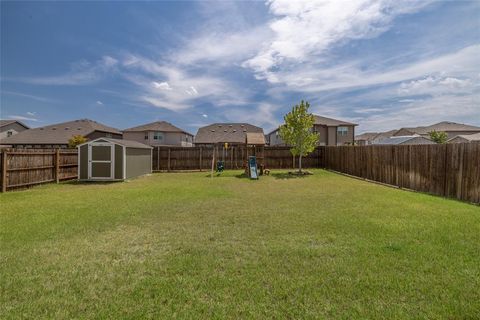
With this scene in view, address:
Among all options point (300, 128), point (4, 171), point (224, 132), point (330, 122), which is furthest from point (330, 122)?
point (4, 171)

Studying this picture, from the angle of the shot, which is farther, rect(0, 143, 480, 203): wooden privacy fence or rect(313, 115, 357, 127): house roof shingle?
rect(313, 115, 357, 127): house roof shingle

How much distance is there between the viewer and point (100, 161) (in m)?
13.3

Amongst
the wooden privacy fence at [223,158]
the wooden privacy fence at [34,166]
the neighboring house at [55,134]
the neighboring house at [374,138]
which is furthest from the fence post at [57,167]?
the neighboring house at [374,138]

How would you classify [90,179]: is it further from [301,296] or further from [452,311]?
[452,311]

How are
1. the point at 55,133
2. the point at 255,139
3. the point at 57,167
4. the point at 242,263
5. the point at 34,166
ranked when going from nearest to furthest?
the point at 242,263 → the point at 34,166 → the point at 57,167 → the point at 255,139 → the point at 55,133

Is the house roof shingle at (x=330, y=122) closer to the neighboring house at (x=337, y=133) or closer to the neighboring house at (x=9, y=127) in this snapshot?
the neighboring house at (x=337, y=133)

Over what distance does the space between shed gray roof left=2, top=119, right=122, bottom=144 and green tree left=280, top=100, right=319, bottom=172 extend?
3002 cm

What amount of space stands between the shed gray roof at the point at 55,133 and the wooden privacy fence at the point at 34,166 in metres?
23.2

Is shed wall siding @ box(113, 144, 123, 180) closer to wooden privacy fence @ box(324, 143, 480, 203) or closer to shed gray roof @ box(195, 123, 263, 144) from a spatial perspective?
wooden privacy fence @ box(324, 143, 480, 203)

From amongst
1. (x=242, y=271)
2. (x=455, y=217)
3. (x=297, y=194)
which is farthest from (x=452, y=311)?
(x=297, y=194)

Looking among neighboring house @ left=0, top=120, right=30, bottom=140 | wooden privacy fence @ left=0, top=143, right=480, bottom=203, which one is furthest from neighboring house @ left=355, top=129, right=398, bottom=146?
neighboring house @ left=0, top=120, right=30, bottom=140

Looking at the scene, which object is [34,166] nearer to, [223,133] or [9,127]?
[223,133]

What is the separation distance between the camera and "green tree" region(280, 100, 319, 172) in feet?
53.7

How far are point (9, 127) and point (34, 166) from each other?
36.9m
